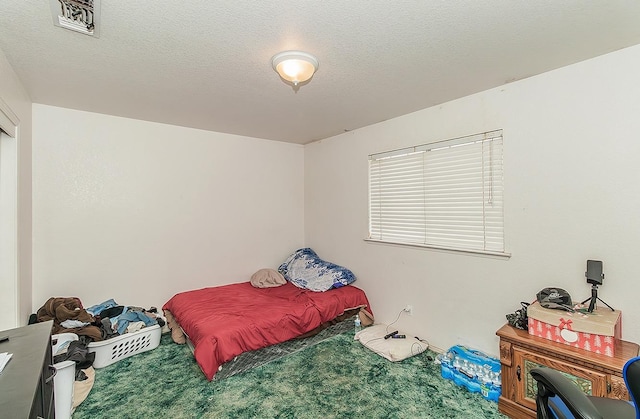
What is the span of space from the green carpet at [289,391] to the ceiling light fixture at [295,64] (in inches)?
89.0

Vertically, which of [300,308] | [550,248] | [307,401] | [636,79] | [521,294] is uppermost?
[636,79]

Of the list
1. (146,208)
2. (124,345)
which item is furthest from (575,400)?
(146,208)

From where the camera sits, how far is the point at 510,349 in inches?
76.1

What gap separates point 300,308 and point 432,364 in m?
1.30

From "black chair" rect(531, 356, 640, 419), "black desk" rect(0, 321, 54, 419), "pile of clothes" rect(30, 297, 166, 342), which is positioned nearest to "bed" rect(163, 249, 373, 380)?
"pile of clothes" rect(30, 297, 166, 342)

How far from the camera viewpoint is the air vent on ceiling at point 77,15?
1351mm

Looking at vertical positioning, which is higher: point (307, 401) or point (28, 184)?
point (28, 184)

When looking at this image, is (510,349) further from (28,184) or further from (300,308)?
(28,184)

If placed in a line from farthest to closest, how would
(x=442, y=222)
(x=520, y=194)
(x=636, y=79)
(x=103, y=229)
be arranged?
(x=103, y=229)
(x=442, y=222)
(x=520, y=194)
(x=636, y=79)

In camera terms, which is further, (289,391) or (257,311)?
(257,311)

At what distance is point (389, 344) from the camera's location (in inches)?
111

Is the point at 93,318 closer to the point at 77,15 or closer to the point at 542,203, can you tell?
the point at 77,15

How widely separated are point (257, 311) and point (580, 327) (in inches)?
95.6

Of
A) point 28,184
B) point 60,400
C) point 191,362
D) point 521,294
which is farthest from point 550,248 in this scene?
point 28,184
